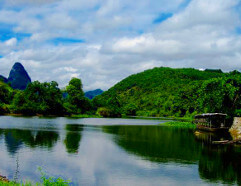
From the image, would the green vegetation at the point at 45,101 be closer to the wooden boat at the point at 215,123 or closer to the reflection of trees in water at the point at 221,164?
the wooden boat at the point at 215,123

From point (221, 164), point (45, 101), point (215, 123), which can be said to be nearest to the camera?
point (221, 164)

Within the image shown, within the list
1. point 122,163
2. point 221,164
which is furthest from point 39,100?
point 221,164

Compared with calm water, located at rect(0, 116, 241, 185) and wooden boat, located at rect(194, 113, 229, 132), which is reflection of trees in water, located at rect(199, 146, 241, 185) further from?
wooden boat, located at rect(194, 113, 229, 132)

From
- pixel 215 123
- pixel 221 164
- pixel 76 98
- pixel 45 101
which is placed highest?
pixel 76 98

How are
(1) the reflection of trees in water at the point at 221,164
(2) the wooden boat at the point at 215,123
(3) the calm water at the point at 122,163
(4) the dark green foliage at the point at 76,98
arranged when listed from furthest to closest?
(4) the dark green foliage at the point at 76,98
(2) the wooden boat at the point at 215,123
(1) the reflection of trees in water at the point at 221,164
(3) the calm water at the point at 122,163

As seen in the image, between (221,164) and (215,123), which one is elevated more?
(215,123)

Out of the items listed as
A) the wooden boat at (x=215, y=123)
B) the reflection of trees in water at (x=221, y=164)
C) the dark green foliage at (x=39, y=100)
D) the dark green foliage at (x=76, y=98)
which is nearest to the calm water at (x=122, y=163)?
Answer: the reflection of trees in water at (x=221, y=164)

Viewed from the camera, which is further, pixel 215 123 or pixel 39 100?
pixel 39 100

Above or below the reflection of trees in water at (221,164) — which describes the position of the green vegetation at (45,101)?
above

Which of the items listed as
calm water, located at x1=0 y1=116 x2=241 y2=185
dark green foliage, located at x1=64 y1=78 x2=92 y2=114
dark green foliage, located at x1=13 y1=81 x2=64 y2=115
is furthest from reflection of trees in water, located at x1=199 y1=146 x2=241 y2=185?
dark green foliage, located at x1=64 y1=78 x2=92 y2=114

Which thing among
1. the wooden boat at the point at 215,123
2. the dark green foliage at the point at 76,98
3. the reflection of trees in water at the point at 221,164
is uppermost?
the dark green foliage at the point at 76,98

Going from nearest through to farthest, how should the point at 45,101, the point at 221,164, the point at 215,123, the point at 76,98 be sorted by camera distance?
the point at 221,164 → the point at 215,123 → the point at 45,101 → the point at 76,98

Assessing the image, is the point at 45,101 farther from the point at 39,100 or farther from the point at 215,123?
the point at 215,123

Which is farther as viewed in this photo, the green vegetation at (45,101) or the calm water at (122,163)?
the green vegetation at (45,101)
